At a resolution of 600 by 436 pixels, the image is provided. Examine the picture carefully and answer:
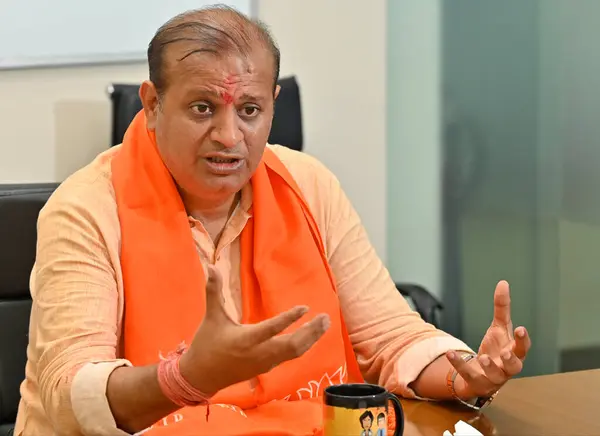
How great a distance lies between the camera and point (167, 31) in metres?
1.52

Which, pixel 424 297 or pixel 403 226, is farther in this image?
pixel 403 226

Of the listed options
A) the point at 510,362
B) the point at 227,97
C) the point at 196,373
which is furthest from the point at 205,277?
the point at 510,362

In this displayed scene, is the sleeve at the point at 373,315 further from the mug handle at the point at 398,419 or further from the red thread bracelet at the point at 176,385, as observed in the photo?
the red thread bracelet at the point at 176,385

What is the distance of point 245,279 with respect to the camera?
1568mm

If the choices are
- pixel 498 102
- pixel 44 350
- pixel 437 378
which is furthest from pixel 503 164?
pixel 44 350

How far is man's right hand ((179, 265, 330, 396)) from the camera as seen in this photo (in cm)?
104

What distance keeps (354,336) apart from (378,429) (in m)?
0.63

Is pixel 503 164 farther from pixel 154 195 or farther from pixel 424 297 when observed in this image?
pixel 154 195

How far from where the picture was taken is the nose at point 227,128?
1462 millimetres

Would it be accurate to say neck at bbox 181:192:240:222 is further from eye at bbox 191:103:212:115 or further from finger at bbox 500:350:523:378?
finger at bbox 500:350:523:378

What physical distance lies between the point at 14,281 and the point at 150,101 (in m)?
0.55

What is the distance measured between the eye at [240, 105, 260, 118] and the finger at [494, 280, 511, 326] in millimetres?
508

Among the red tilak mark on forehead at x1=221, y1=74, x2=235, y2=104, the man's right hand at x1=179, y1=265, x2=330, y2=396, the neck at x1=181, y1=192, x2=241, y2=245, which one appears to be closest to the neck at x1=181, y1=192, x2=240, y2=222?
the neck at x1=181, y1=192, x2=241, y2=245

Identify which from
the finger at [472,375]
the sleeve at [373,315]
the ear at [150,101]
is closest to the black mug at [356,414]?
the finger at [472,375]
